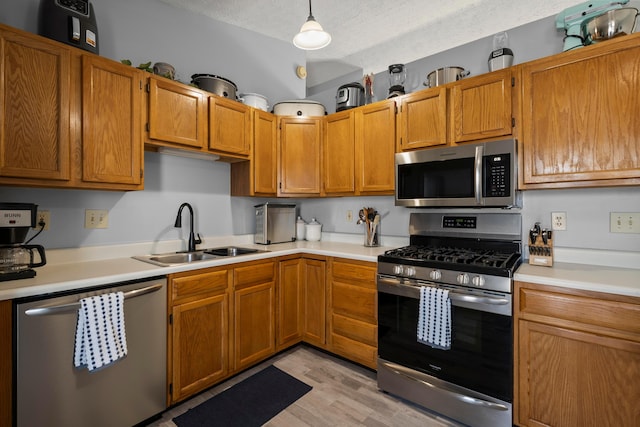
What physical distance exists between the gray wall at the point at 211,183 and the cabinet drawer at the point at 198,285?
69cm

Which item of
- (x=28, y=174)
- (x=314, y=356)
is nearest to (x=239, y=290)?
(x=314, y=356)

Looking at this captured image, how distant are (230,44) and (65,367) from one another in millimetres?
2801

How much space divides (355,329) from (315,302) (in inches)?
17.2

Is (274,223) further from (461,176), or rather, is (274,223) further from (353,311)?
(461,176)

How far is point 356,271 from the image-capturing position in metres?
2.26

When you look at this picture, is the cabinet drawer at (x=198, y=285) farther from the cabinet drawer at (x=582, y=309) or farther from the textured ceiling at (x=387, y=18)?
the textured ceiling at (x=387, y=18)

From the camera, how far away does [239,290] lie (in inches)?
85.4

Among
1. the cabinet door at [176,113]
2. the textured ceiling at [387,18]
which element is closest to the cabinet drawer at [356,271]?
the cabinet door at [176,113]

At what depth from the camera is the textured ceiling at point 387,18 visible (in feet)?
7.92

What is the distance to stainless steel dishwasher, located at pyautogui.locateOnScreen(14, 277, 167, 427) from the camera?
50.4 inches

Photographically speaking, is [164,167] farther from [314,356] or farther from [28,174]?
[314,356]

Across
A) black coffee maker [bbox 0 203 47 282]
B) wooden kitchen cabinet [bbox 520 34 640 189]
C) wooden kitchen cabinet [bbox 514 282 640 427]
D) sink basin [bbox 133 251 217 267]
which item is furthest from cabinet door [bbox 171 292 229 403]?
wooden kitchen cabinet [bbox 520 34 640 189]

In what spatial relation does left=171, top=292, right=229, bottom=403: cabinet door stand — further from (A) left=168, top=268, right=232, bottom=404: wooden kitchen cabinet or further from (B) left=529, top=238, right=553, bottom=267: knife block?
(B) left=529, top=238, right=553, bottom=267: knife block

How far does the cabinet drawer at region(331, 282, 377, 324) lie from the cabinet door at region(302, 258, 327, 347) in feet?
0.41
